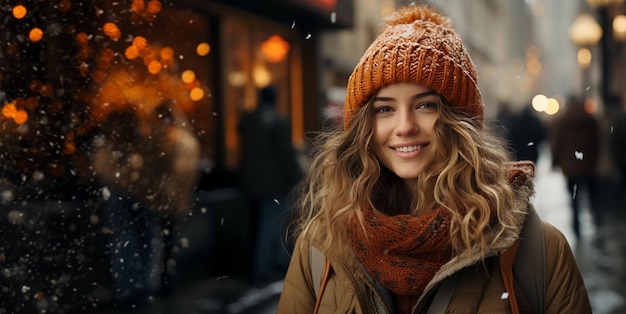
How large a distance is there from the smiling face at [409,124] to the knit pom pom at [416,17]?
0.31 meters

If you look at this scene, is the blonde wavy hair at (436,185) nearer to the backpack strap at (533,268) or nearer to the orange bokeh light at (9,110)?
the backpack strap at (533,268)

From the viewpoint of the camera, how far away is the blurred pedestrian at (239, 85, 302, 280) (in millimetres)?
6773

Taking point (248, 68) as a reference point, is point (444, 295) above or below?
below

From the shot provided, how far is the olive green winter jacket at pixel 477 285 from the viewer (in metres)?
1.98

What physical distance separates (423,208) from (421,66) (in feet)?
1.50

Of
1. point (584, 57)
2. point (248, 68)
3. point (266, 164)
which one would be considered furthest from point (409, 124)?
point (584, 57)

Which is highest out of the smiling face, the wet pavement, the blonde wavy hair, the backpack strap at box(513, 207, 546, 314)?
the smiling face

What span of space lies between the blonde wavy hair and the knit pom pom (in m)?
0.34

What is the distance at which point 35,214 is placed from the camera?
355 cm

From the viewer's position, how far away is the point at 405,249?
81.6 inches

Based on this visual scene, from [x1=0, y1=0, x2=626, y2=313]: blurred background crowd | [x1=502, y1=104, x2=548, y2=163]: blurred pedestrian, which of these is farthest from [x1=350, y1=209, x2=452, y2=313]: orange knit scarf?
[x1=502, y1=104, x2=548, y2=163]: blurred pedestrian

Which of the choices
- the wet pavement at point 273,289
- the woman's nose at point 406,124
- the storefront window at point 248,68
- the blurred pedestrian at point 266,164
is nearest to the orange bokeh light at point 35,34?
the wet pavement at point 273,289

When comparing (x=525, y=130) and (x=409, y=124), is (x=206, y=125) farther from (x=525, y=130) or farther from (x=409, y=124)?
(x=409, y=124)

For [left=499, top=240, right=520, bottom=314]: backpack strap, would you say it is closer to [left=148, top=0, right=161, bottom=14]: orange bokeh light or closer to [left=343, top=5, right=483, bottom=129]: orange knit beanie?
[left=343, top=5, right=483, bottom=129]: orange knit beanie
